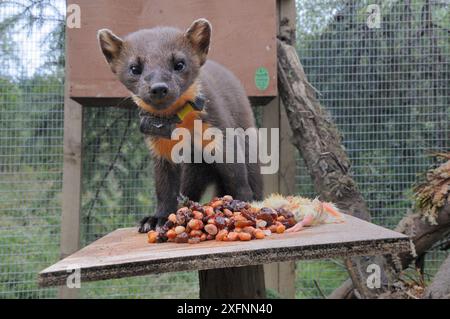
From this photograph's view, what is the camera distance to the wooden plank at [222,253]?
1.53m

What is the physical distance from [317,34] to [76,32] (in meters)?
1.75

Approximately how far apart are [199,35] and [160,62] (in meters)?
0.35

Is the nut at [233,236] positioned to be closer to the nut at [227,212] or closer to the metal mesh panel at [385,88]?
the nut at [227,212]

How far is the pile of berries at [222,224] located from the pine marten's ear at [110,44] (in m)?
0.89

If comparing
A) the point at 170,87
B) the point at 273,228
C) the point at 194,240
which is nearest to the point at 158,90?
the point at 170,87

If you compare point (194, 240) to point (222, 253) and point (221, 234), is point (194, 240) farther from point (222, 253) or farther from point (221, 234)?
point (222, 253)

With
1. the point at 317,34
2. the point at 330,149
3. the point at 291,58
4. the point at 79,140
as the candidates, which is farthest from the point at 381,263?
the point at 79,140

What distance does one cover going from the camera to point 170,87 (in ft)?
6.98

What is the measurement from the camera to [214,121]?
2.53m

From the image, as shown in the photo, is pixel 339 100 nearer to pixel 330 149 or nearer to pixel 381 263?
pixel 330 149

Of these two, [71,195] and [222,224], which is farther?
[71,195]

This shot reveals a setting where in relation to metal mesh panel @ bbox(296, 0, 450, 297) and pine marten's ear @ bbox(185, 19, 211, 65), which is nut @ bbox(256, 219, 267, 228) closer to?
pine marten's ear @ bbox(185, 19, 211, 65)

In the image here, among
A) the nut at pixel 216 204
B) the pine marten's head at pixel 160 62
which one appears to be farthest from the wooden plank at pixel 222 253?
the pine marten's head at pixel 160 62

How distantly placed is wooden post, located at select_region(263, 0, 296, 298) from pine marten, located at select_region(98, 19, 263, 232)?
0.65m
